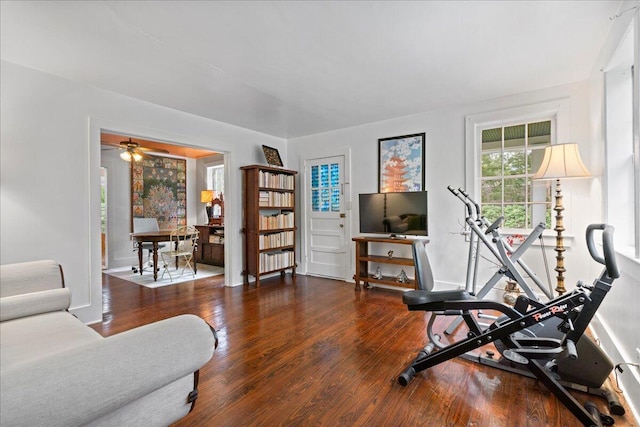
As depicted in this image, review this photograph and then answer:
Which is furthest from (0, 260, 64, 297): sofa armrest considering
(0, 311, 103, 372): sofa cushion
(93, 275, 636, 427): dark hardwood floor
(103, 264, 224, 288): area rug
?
(103, 264, 224, 288): area rug

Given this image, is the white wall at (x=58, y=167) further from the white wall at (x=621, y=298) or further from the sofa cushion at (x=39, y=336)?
the white wall at (x=621, y=298)

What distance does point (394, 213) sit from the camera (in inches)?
161

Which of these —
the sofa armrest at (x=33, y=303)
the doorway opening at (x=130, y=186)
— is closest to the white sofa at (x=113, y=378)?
the sofa armrest at (x=33, y=303)

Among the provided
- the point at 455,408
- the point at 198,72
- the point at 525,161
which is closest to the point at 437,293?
the point at 455,408

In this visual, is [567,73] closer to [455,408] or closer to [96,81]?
[455,408]

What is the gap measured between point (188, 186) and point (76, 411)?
700 centimetres

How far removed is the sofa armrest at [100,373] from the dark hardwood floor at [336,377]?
34.4 inches

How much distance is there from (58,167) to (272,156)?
280 cm

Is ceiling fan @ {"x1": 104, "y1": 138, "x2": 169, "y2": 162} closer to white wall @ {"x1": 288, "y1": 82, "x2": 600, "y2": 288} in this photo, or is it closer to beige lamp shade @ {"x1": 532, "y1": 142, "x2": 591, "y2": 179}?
white wall @ {"x1": 288, "y1": 82, "x2": 600, "y2": 288}

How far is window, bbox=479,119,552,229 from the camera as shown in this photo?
3402mm

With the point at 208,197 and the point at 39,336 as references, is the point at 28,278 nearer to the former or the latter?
the point at 39,336

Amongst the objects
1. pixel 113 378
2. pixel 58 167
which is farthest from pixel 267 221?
pixel 113 378

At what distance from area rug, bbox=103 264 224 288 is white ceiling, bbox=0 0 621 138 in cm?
280

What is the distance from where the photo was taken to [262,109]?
379cm
